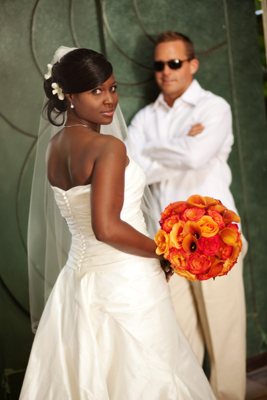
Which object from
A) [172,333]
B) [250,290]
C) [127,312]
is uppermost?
[127,312]

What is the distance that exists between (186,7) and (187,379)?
110 inches

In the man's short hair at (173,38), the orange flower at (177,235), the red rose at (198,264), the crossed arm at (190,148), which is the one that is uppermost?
the man's short hair at (173,38)

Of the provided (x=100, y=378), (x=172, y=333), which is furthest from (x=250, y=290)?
(x=100, y=378)

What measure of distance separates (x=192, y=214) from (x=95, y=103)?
0.69 m

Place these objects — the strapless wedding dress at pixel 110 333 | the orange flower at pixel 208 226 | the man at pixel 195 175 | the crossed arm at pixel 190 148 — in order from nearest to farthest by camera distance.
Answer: the orange flower at pixel 208 226
the strapless wedding dress at pixel 110 333
the crossed arm at pixel 190 148
the man at pixel 195 175

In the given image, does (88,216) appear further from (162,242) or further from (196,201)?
(196,201)

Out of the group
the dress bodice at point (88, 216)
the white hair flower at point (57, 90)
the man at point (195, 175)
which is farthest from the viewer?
the man at point (195, 175)

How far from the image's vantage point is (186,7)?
3604 mm

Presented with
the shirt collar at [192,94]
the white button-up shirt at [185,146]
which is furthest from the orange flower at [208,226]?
the shirt collar at [192,94]

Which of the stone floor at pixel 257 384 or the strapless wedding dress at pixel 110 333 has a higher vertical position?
→ the strapless wedding dress at pixel 110 333

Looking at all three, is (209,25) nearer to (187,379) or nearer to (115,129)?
(115,129)

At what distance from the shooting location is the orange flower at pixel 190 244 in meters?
1.87

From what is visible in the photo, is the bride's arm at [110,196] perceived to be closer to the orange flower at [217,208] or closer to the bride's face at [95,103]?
the bride's face at [95,103]

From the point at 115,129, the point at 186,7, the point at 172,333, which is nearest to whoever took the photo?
the point at 172,333
